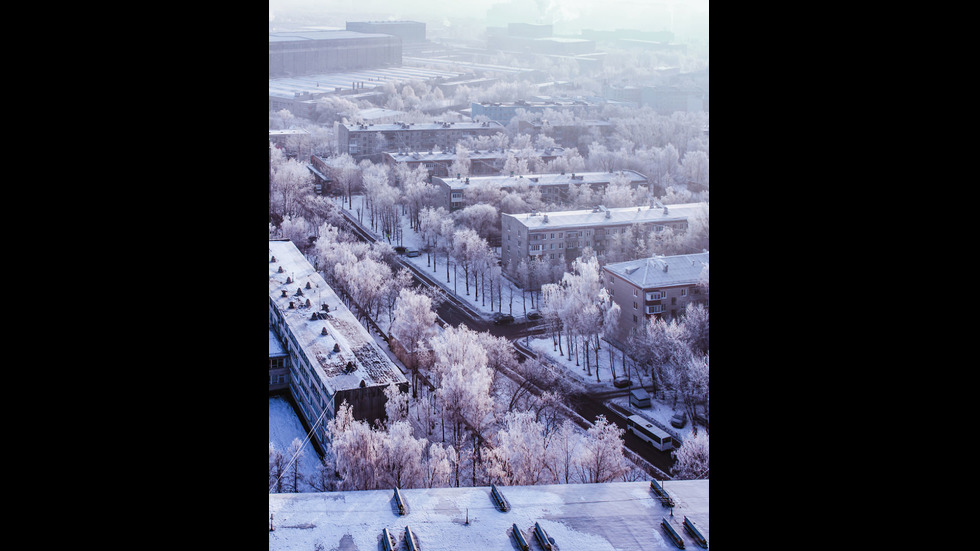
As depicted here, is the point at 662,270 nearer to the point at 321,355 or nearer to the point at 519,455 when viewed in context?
the point at 519,455

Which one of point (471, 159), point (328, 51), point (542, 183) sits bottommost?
point (542, 183)

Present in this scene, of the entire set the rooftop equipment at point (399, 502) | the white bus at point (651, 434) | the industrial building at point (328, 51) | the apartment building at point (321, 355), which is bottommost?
the white bus at point (651, 434)

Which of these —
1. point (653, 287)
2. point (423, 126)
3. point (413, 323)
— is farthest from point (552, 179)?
point (413, 323)

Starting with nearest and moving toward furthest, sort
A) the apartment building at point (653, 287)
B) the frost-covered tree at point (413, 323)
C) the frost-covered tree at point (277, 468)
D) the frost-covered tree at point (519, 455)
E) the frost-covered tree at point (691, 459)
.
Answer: the frost-covered tree at point (277, 468)
the frost-covered tree at point (519, 455)
the frost-covered tree at point (691, 459)
the frost-covered tree at point (413, 323)
the apartment building at point (653, 287)

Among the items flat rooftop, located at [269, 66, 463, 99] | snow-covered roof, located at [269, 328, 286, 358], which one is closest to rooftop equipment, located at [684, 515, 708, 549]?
snow-covered roof, located at [269, 328, 286, 358]

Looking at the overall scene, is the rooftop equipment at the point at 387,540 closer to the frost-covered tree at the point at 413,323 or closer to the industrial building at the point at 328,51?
the frost-covered tree at the point at 413,323

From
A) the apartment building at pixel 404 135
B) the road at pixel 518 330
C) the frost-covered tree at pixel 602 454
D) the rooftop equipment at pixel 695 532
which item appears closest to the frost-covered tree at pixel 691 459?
the road at pixel 518 330
